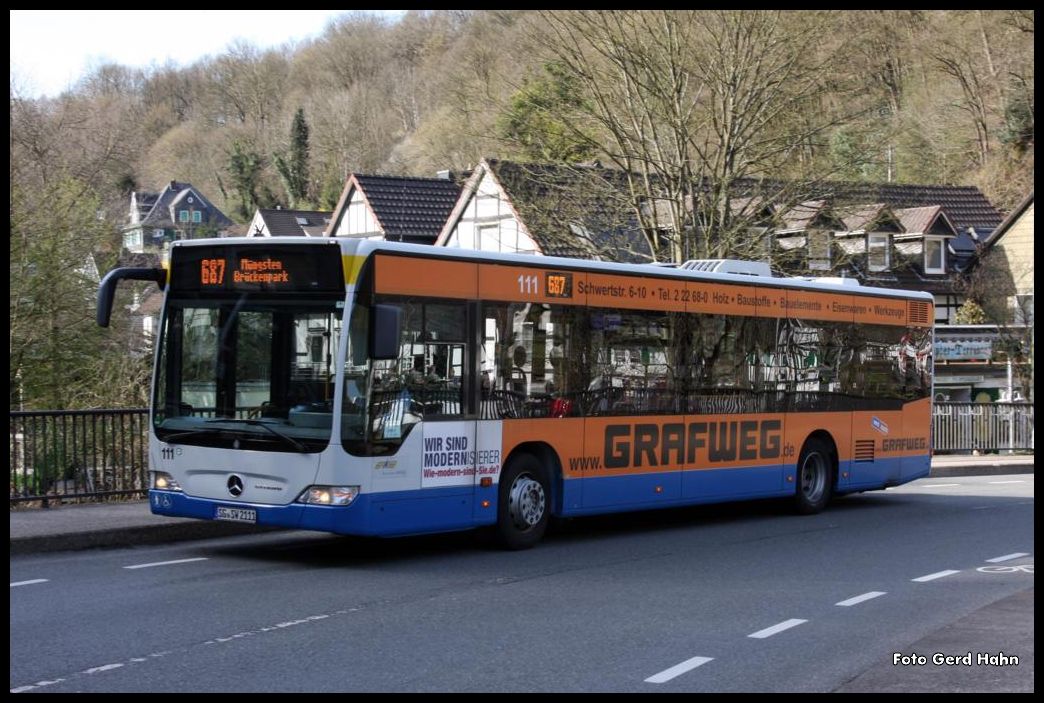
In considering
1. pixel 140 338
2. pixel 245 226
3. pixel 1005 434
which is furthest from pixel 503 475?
pixel 245 226

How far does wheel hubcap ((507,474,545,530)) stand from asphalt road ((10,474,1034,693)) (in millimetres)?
324

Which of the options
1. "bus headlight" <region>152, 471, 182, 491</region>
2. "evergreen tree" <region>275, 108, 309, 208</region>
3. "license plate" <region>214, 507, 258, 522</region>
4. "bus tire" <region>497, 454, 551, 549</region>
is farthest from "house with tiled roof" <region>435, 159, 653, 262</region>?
"evergreen tree" <region>275, 108, 309, 208</region>

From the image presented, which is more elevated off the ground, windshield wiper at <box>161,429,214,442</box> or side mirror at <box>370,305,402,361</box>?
side mirror at <box>370,305,402,361</box>

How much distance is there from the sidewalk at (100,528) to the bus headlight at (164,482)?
1.03m

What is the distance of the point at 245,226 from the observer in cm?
9462

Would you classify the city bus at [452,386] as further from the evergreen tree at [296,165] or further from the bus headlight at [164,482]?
the evergreen tree at [296,165]

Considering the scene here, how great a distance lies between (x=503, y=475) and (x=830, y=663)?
5295mm

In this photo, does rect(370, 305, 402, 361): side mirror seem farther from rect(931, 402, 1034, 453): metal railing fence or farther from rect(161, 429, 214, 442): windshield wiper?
rect(931, 402, 1034, 453): metal railing fence

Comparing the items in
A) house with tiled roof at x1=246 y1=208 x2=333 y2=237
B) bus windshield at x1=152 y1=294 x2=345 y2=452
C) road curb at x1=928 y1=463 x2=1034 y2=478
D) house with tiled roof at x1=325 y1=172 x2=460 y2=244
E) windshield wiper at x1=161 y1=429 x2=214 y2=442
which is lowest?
road curb at x1=928 y1=463 x2=1034 y2=478

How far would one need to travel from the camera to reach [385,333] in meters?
11.1

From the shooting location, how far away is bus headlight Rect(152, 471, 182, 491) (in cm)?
1205

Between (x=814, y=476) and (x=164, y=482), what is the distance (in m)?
8.89

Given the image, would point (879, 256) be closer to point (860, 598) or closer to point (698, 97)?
point (698, 97)

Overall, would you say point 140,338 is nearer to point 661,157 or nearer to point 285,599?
point 661,157
